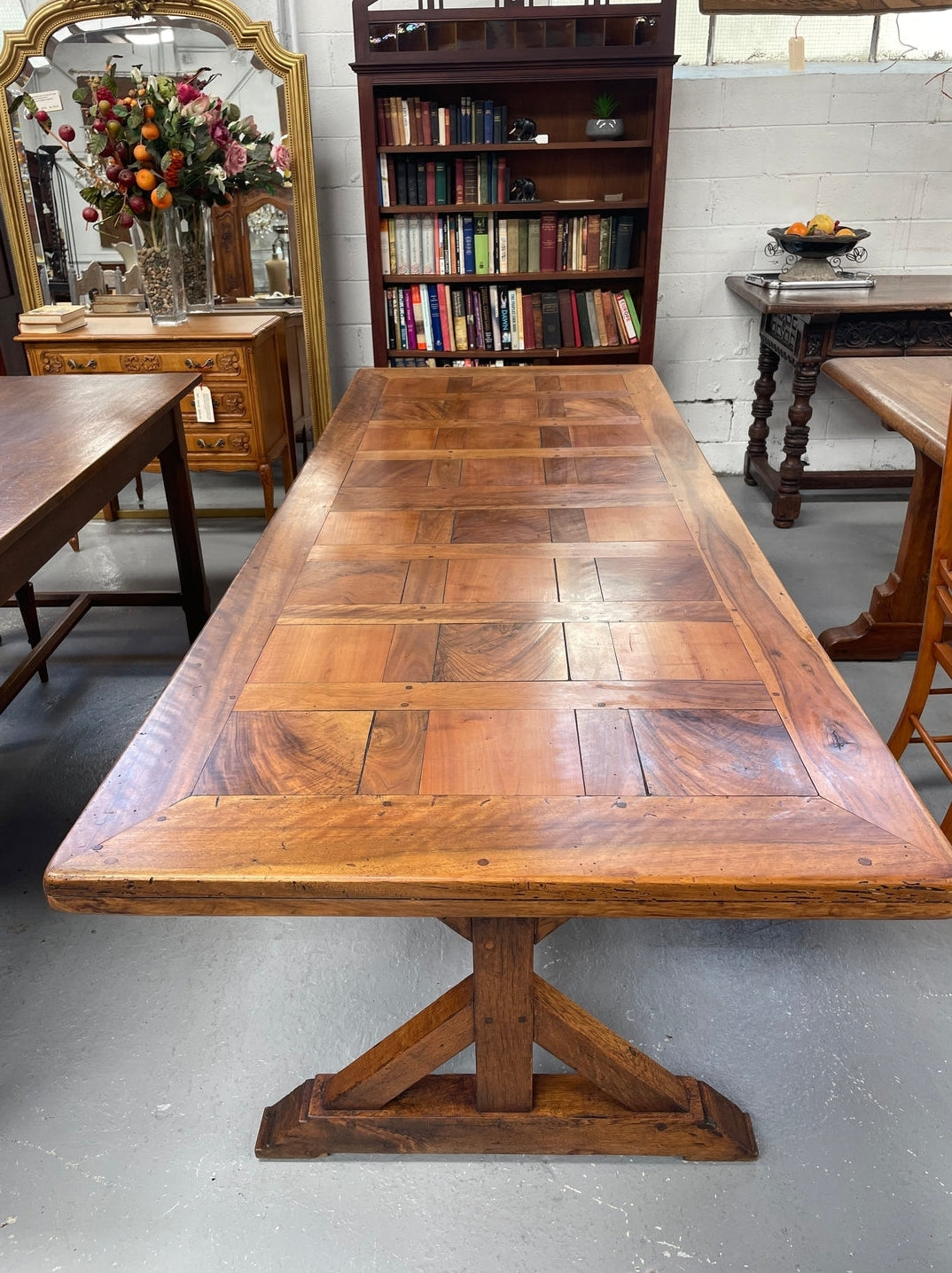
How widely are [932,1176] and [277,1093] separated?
3.30 feet

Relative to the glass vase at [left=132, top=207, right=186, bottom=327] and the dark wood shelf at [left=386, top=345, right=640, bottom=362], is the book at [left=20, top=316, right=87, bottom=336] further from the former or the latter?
the dark wood shelf at [left=386, top=345, right=640, bottom=362]

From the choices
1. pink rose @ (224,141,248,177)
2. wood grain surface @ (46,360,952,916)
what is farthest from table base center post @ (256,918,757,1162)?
pink rose @ (224,141,248,177)

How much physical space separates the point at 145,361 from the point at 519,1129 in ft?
9.87

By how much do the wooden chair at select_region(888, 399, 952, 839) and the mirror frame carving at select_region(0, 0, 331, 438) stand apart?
287cm

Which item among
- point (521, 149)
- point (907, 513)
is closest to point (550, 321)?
point (521, 149)

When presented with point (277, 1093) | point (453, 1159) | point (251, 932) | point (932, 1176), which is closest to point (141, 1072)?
point (277, 1093)

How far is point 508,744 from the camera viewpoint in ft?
3.62

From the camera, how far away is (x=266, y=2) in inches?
149

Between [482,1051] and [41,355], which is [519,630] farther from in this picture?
[41,355]

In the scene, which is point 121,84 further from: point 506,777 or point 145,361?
point 506,777

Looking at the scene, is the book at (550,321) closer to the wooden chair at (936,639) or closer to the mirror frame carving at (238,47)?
the mirror frame carving at (238,47)

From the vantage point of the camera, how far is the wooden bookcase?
3.34 m

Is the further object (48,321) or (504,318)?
(504,318)

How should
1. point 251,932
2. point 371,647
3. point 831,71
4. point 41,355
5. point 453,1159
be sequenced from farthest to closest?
1. point 831,71
2. point 41,355
3. point 251,932
4. point 453,1159
5. point 371,647
